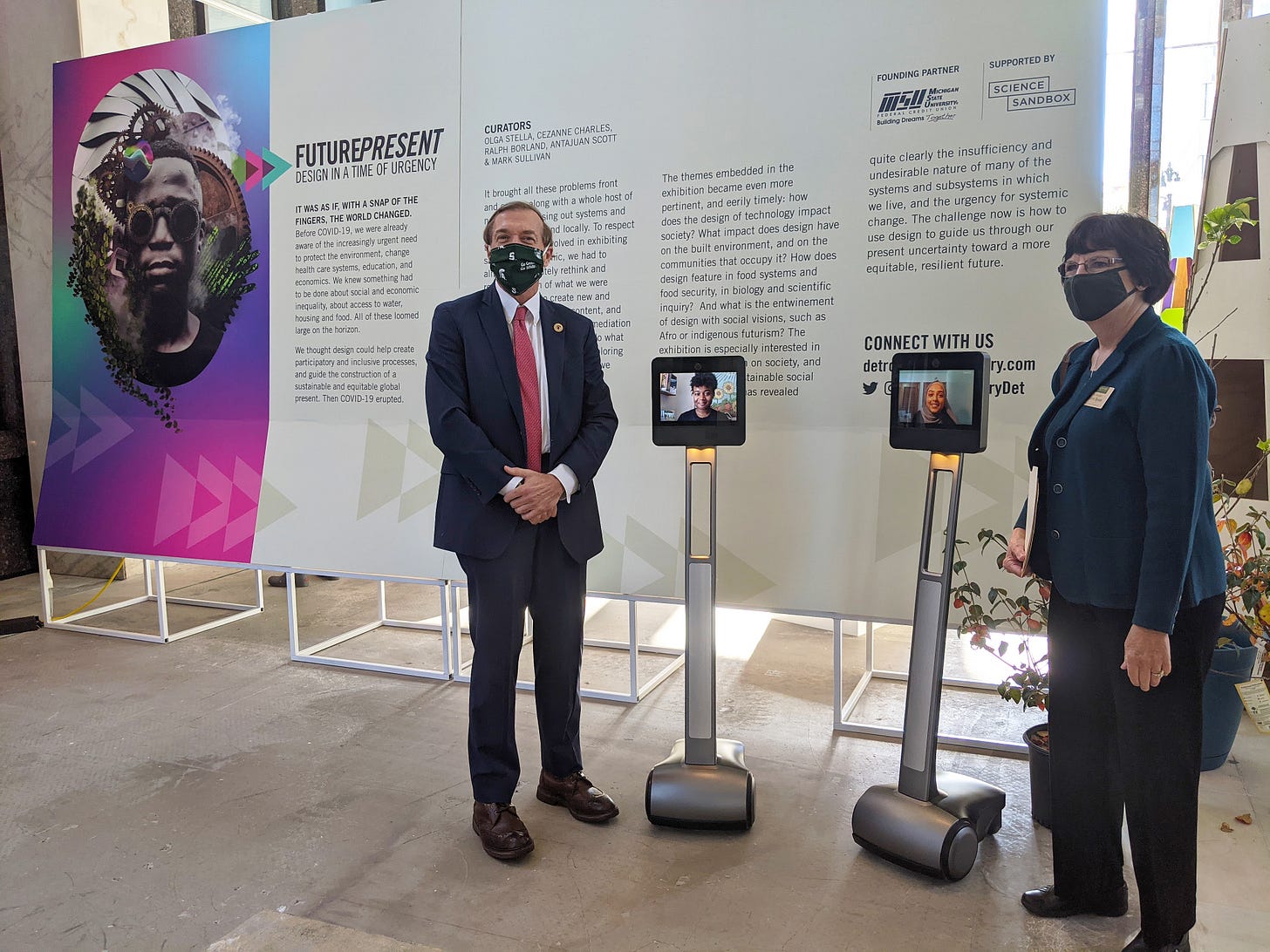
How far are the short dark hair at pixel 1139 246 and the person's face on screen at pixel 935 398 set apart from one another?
1.72ft

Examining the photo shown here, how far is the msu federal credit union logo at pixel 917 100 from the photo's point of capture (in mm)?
3061

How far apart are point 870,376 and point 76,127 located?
4.20 meters

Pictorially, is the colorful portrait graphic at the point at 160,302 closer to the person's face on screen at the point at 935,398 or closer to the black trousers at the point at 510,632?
the black trousers at the point at 510,632

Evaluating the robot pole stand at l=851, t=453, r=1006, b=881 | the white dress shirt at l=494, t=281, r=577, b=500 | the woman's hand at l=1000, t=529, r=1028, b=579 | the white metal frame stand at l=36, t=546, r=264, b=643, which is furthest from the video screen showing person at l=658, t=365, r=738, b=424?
the white metal frame stand at l=36, t=546, r=264, b=643

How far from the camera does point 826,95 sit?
10.5 ft

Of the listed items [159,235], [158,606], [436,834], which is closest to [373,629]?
[158,606]

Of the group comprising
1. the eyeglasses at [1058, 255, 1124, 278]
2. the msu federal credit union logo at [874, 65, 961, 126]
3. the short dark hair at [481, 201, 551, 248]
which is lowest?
the eyeglasses at [1058, 255, 1124, 278]

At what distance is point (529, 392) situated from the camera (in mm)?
2619

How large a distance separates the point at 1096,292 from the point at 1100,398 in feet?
0.75

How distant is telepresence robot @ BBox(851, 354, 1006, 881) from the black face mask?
0.35 m

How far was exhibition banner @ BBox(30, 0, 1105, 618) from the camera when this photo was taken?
3.05m

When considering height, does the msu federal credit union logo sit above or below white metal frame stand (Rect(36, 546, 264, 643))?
above

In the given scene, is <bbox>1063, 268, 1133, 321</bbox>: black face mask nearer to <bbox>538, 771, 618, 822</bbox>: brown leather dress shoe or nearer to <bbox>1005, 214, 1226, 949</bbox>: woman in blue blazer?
<bbox>1005, 214, 1226, 949</bbox>: woman in blue blazer

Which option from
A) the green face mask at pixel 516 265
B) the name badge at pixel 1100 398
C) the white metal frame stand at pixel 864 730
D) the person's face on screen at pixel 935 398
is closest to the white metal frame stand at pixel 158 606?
the green face mask at pixel 516 265
